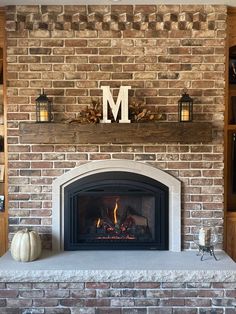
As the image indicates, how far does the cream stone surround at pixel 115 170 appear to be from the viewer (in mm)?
3145

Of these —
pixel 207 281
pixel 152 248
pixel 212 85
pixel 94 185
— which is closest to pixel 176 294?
pixel 207 281

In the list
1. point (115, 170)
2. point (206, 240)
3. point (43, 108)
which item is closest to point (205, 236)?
point (206, 240)

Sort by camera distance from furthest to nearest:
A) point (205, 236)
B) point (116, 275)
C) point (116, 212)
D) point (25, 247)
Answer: point (116, 212) → point (205, 236) → point (25, 247) → point (116, 275)

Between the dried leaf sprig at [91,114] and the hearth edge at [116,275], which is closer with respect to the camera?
the hearth edge at [116,275]

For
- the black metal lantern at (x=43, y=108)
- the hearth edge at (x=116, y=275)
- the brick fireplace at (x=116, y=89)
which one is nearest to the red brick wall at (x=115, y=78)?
the brick fireplace at (x=116, y=89)

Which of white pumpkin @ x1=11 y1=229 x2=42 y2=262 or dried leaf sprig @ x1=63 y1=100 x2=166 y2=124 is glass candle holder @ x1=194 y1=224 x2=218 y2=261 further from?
white pumpkin @ x1=11 y1=229 x2=42 y2=262

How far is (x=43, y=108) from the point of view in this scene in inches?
120

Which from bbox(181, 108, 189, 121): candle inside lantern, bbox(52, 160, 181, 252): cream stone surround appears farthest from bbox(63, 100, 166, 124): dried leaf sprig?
bbox(52, 160, 181, 252): cream stone surround

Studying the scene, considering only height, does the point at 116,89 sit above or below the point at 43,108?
above

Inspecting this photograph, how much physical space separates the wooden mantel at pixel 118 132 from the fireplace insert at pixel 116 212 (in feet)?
1.16

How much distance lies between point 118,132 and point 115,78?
513mm

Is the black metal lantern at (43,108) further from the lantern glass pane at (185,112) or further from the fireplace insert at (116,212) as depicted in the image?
the lantern glass pane at (185,112)

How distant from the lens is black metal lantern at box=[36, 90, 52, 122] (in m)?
3.03

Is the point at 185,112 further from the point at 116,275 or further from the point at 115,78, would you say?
the point at 116,275
